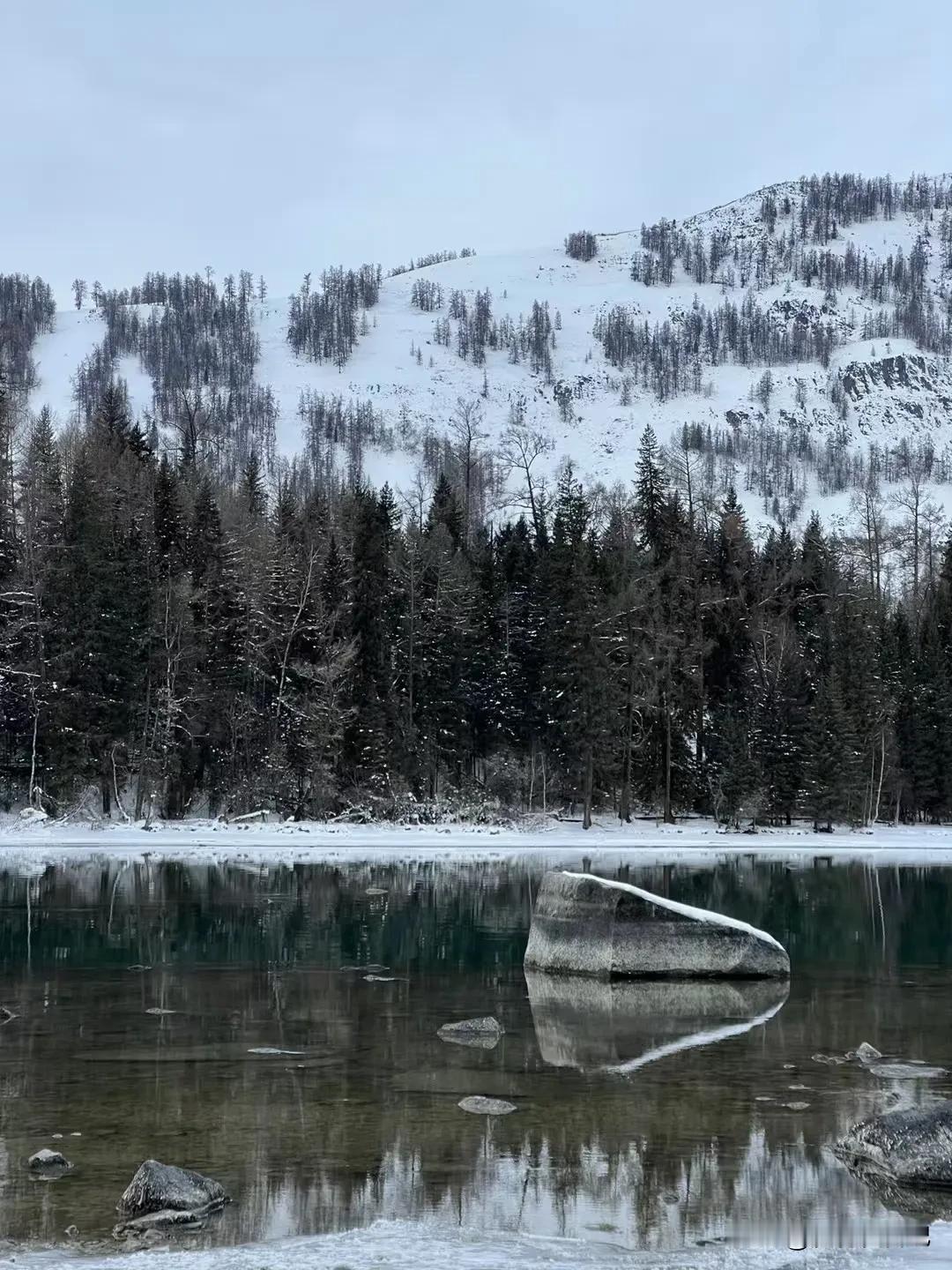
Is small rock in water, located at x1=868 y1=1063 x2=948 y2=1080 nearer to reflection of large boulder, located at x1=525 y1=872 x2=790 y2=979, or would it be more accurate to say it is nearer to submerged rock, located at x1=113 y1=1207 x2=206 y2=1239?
reflection of large boulder, located at x1=525 y1=872 x2=790 y2=979

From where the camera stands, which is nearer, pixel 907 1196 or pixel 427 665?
pixel 907 1196

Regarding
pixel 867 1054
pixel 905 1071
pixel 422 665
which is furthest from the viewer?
pixel 422 665

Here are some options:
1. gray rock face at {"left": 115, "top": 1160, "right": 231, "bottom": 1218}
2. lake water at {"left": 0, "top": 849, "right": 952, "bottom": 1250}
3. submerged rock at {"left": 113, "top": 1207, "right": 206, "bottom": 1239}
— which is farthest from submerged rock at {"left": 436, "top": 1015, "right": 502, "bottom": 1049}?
submerged rock at {"left": 113, "top": 1207, "right": 206, "bottom": 1239}

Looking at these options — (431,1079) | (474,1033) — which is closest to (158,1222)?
(431,1079)

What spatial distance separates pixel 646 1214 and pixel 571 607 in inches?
2046

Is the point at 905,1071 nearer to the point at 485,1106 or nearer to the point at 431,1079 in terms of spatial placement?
the point at 485,1106

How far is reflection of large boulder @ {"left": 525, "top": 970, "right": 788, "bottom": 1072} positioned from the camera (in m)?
14.7

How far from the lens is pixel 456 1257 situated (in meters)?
8.12

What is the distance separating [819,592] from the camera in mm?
79188

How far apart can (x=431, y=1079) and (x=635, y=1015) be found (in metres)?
4.88

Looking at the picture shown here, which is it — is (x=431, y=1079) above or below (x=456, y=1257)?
below

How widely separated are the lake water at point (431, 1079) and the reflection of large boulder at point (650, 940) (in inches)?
18.5

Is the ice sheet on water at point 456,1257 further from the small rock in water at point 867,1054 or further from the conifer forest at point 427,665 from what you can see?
the conifer forest at point 427,665

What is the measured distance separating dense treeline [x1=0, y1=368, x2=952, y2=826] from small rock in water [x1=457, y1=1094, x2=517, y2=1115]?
44227mm
